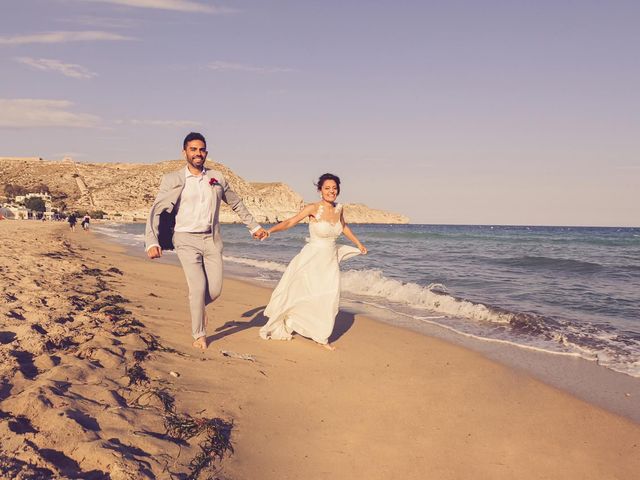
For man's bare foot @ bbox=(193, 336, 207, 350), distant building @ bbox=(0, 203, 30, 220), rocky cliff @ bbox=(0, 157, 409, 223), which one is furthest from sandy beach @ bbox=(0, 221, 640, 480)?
rocky cliff @ bbox=(0, 157, 409, 223)

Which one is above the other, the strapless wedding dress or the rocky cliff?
the rocky cliff

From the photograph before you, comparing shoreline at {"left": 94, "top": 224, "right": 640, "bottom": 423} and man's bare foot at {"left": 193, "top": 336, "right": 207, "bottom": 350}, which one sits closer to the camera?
shoreline at {"left": 94, "top": 224, "right": 640, "bottom": 423}

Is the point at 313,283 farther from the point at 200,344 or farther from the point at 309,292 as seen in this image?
the point at 200,344

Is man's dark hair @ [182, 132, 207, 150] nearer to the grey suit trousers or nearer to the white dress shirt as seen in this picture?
the white dress shirt

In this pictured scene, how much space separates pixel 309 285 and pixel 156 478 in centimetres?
399

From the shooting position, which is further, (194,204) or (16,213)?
(16,213)

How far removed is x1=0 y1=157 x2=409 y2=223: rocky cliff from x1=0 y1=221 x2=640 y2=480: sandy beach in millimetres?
100843

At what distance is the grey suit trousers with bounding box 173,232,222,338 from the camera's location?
5625mm

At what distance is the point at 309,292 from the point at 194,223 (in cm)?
178

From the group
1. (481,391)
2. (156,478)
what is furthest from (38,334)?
(481,391)

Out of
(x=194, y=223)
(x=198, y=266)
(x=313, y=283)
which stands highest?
(x=194, y=223)


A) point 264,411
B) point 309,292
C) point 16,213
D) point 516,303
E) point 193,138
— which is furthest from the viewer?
point 16,213

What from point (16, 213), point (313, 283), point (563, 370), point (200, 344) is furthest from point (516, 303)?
point (16, 213)

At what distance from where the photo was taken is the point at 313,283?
6.49 m
